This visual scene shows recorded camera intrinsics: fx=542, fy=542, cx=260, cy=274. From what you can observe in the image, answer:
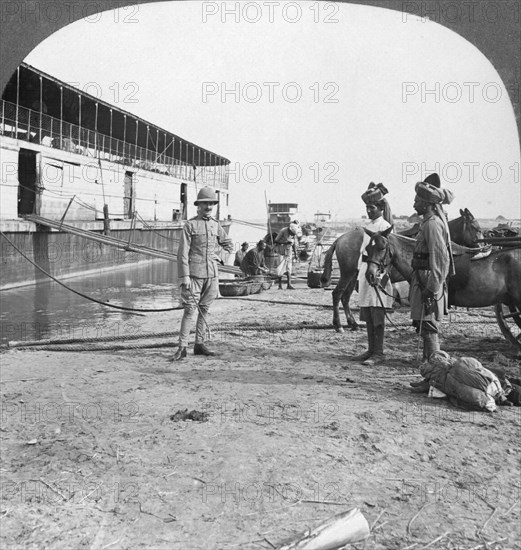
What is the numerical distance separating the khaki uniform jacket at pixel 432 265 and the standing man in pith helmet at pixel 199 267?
7.92 ft

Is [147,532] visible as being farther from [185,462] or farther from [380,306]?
[380,306]

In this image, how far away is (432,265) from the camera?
5.32 metres

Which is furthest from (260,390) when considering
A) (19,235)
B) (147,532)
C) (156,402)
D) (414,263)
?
(19,235)

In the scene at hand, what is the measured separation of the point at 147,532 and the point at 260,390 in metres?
2.40

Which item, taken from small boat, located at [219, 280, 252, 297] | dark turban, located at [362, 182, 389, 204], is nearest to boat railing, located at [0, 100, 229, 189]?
small boat, located at [219, 280, 252, 297]

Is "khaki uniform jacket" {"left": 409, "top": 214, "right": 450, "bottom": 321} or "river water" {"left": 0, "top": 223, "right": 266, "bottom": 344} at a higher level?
"khaki uniform jacket" {"left": 409, "top": 214, "right": 450, "bottom": 321}

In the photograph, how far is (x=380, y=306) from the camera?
20.4 ft

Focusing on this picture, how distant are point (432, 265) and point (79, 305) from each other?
38.1ft

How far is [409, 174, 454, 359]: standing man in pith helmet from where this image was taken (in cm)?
534

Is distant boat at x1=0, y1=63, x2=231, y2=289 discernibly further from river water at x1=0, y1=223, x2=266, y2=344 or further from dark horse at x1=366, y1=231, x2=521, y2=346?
dark horse at x1=366, y1=231, x2=521, y2=346

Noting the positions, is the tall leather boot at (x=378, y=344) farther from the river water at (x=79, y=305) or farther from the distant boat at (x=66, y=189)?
the distant boat at (x=66, y=189)

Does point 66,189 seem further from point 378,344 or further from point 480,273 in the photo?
point 480,273

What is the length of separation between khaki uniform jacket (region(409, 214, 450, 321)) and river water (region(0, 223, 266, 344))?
5578 mm

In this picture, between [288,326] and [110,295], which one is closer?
[288,326]
